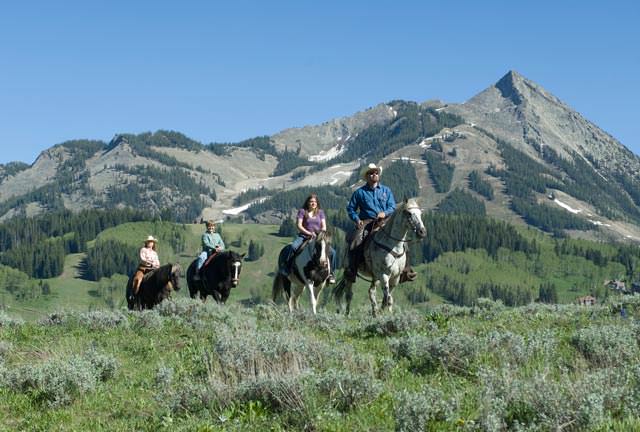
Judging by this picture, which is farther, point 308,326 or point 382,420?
point 308,326

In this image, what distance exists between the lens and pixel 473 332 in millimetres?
13438

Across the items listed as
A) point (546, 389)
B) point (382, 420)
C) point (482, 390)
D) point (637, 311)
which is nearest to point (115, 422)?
point (382, 420)

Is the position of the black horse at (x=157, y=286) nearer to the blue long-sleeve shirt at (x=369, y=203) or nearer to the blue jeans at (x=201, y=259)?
the blue jeans at (x=201, y=259)

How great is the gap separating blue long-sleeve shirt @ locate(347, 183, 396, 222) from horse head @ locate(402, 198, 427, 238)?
194 cm

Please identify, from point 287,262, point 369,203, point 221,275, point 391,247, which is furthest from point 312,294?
point 221,275

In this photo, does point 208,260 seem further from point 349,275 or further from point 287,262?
point 349,275

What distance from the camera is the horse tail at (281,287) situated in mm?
23734

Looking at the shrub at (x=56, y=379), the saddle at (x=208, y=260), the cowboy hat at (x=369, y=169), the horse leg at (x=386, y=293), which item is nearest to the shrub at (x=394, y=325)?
the horse leg at (x=386, y=293)

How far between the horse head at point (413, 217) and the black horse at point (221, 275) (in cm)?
820

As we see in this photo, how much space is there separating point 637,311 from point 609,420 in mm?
10363

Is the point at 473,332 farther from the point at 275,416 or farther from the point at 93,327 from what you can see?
the point at 93,327

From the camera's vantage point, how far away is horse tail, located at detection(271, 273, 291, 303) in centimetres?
2373

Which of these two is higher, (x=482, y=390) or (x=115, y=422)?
(x=482, y=390)

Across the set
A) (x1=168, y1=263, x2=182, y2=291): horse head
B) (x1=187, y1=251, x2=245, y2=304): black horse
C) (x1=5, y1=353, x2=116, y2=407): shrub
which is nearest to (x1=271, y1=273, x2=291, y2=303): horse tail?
(x1=187, y1=251, x2=245, y2=304): black horse
